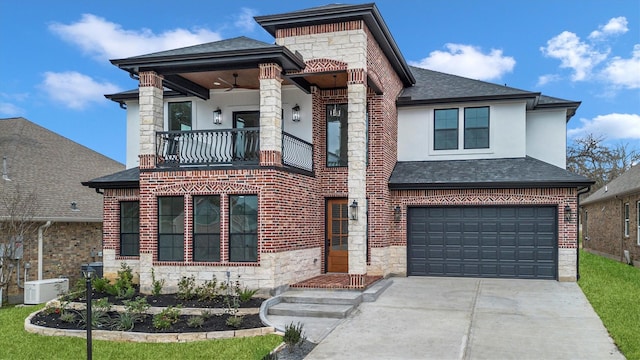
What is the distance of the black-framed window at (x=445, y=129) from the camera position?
17.0 m

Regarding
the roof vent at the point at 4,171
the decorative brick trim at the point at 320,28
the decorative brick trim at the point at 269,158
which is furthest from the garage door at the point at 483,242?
the roof vent at the point at 4,171

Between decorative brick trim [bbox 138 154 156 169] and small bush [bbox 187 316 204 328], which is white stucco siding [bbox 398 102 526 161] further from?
small bush [bbox 187 316 204 328]

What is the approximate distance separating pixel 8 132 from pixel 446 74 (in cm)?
1676

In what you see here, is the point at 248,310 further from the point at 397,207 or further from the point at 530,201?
the point at 530,201

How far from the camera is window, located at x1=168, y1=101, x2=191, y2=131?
1653 cm

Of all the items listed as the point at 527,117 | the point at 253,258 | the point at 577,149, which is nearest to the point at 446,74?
the point at 527,117

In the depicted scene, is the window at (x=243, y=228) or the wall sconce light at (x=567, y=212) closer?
the window at (x=243, y=228)

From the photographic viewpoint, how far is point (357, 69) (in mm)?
13211

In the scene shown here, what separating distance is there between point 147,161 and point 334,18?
19.0 ft

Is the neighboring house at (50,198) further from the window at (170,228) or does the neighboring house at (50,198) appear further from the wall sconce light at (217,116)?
the wall sconce light at (217,116)

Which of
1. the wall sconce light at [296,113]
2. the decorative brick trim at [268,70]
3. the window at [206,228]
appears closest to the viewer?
the decorative brick trim at [268,70]

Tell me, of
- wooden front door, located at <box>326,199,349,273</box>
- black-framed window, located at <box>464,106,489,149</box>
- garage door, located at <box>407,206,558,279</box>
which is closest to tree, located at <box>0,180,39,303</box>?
wooden front door, located at <box>326,199,349,273</box>

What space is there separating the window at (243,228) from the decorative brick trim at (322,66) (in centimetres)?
351

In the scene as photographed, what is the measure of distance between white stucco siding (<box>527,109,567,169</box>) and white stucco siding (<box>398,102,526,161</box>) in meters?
1.23
